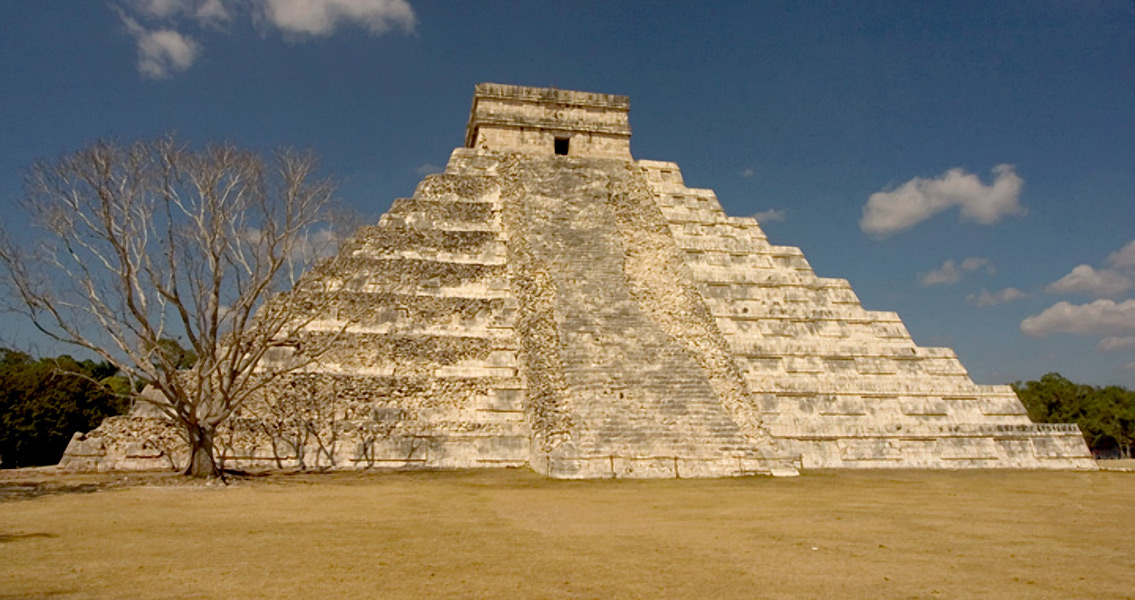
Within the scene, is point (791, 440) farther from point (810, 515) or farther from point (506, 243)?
point (506, 243)

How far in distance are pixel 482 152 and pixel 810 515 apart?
15078mm

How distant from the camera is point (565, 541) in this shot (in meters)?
6.03

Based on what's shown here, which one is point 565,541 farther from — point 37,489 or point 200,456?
point 37,489

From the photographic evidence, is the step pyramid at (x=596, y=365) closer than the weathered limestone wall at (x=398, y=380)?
Yes

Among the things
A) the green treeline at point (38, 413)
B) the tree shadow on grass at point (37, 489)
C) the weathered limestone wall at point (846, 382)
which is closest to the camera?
the tree shadow on grass at point (37, 489)

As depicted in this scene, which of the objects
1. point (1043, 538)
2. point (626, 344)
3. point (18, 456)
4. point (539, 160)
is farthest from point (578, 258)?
point (18, 456)

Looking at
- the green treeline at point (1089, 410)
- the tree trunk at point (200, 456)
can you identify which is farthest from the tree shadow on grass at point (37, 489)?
the green treeline at point (1089, 410)

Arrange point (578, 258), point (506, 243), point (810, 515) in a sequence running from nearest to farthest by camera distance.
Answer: point (810, 515) → point (578, 258) → point (506, 243)

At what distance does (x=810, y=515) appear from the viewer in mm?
7438

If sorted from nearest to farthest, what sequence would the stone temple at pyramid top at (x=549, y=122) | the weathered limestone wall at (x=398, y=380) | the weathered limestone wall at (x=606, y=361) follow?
the weathered limestone wall at (x=606, y=361), the weathered limestone wall at (x=398, y=380), the stone temple at pyramid top at (x=549, y=122)

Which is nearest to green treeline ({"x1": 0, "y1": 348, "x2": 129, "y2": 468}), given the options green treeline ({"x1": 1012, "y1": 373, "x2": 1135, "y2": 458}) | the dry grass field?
the dry grass field

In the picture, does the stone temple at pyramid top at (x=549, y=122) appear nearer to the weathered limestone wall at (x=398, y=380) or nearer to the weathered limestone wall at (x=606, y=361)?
the weathered limestone wall at (x=606, y=361)

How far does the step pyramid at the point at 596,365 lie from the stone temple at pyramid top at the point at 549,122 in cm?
233

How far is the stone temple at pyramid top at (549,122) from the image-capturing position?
2072 cm
